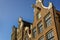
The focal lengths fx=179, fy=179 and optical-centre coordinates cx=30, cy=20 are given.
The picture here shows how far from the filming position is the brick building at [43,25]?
26312 millimetres

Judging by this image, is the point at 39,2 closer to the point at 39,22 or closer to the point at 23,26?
the point at 39,22

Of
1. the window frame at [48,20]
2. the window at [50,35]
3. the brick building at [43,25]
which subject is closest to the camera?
the brick building at [43,25]

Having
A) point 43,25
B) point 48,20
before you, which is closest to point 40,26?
point 43,25

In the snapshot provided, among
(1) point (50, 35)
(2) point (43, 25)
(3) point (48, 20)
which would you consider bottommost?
(1) point (50, 35)

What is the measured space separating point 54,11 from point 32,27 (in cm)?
744

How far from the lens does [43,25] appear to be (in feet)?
96.0

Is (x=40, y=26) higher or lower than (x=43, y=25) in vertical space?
lower

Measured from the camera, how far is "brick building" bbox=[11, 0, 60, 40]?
2631cm

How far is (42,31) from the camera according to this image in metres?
29.5

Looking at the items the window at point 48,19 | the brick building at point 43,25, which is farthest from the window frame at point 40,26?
the window at point 48,19

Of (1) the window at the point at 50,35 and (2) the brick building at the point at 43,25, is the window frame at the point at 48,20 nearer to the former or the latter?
(2) the brick building at the point at 43,25

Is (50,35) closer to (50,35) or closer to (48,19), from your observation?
(50,35)

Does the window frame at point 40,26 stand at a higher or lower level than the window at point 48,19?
lower

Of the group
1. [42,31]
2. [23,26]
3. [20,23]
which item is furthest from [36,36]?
[20,23]
